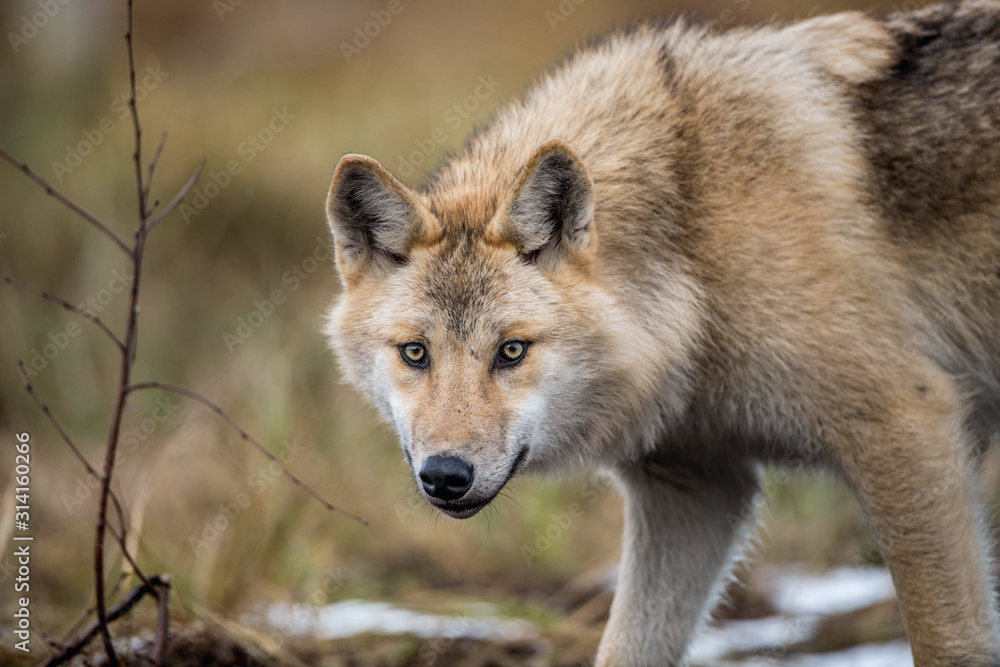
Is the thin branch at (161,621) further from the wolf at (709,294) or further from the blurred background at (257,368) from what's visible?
the wolf at (709,294)

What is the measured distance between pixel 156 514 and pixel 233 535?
4.78 feet

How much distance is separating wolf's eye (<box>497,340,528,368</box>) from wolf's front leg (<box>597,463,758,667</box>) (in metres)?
0.98

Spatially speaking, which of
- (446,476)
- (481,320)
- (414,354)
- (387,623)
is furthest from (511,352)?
(387,623)

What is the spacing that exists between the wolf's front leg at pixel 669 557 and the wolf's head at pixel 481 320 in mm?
566

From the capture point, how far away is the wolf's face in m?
2.96

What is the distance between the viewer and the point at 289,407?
19.2 ft

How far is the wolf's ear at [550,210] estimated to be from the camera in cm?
306

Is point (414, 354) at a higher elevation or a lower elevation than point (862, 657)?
higher

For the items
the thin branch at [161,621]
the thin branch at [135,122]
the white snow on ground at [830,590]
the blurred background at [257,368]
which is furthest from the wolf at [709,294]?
the white snow on ground at [830,590]

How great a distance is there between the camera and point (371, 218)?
11.2 feet

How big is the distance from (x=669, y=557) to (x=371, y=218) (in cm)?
186

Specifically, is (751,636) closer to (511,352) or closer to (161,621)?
(511,352)

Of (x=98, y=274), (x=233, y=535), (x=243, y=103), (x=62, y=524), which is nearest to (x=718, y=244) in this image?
(x=233, y=535)

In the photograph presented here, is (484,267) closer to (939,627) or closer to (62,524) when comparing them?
(939,627)
